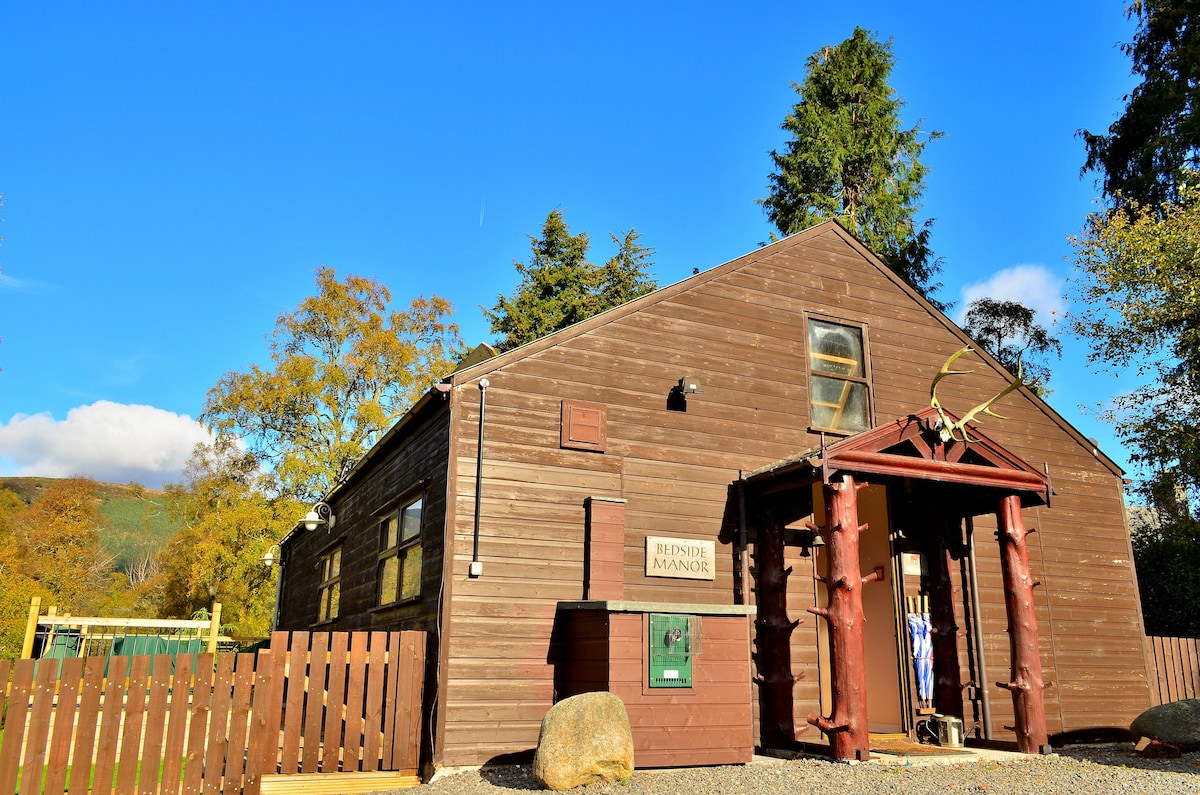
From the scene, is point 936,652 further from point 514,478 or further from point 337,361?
point 337,361

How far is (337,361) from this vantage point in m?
33.9

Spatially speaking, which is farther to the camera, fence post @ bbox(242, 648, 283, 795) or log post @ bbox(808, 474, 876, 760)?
log post @ bbox(808, 474, 876, 760)

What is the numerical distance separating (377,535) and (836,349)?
7.40 m

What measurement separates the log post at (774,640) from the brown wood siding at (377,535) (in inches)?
157

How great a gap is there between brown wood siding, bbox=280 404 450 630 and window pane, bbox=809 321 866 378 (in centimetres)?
548

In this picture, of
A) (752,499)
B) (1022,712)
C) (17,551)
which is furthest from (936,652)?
(17,551)

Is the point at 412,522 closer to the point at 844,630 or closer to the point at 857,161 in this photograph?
the point at 844,630

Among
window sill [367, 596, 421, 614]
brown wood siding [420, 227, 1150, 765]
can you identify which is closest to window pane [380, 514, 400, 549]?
window sill [367, 596, 421, 614]

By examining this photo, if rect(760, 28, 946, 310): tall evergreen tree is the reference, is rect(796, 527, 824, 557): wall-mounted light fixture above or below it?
below

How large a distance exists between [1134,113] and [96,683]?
29.4m

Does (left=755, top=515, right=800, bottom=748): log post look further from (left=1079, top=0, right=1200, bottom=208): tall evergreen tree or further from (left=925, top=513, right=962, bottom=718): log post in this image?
(left=1079, top=0, right=1200, bottom=208): tall evergreen tree

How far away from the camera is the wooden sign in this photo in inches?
416

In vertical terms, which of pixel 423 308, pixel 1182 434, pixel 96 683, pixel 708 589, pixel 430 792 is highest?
pixel 423 308

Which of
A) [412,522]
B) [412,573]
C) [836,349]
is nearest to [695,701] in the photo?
[412,573]
